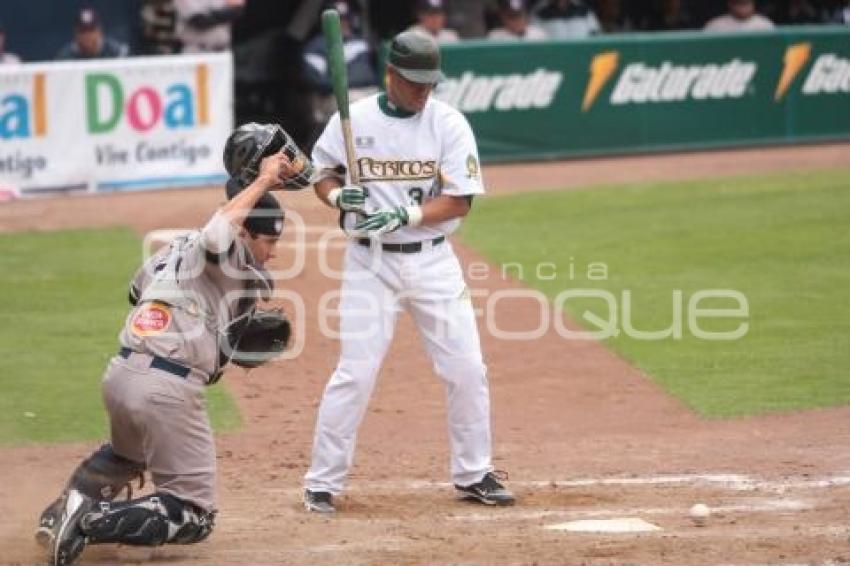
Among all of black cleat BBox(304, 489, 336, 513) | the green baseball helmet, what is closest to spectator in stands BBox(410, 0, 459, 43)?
the green baseball helmet

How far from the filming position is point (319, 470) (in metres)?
7.65

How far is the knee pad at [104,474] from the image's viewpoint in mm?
6977

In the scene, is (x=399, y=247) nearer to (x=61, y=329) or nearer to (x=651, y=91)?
(x=61, y=329)

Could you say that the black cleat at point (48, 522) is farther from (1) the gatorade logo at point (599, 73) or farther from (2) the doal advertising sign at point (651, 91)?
(1) the gatorade logo at point (599, 73)

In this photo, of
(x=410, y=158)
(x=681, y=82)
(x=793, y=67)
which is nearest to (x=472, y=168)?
(x=410, y=158)

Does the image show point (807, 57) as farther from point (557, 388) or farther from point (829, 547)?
point (829, 547)

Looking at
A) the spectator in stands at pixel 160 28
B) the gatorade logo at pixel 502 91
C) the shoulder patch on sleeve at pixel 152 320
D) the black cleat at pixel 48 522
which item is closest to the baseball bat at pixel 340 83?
the shoulder patch on sleeve at pixel 152 320

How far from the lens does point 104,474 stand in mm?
7012

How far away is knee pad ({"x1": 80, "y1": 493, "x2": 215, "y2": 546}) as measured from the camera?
259 inches

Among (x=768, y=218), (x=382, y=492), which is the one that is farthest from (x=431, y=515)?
(x=768, y=218)

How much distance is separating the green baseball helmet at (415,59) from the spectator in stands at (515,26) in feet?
35.8

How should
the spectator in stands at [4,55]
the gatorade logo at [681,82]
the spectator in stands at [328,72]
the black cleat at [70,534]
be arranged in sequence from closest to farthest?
the black cleat at [70,534] < the spectator in stands at [4,55] < the spectator in stands at [328,72] < the gatorade logo at [681,82]

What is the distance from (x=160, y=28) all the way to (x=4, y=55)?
1.82 meters

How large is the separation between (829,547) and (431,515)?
173 centimetres
